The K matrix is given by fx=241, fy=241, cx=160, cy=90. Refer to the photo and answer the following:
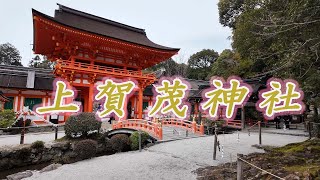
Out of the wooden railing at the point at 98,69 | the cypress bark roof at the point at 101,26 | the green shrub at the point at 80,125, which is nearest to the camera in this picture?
the green shrub at the point at 80,125

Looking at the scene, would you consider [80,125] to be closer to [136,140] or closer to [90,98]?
A: [136,140]

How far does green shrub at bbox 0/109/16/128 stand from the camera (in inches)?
583

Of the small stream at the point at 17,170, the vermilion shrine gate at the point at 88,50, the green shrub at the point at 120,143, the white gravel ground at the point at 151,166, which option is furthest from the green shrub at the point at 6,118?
the white gravel ground at the point at 151,166

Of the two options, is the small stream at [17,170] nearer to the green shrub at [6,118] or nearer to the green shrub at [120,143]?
the green shrub at [120,143]

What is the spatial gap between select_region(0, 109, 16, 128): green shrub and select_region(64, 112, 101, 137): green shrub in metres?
4.49

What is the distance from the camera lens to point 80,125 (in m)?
13.2

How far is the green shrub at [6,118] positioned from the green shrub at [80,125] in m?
4.49

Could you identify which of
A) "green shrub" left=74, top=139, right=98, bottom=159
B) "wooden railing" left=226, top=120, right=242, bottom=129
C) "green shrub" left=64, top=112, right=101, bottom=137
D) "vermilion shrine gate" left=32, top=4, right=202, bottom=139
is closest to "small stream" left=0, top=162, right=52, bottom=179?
"green shrub" left=64, top=112, right=101, bottom=137

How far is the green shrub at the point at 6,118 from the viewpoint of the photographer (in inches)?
583

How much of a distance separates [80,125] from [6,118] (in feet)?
18.1

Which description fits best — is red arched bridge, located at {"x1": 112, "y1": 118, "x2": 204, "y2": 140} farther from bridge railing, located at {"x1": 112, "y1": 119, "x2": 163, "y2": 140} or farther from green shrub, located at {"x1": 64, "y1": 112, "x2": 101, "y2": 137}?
green shrub, located at {"x1": 64, "y1": 112, "x2": 101, "y2": 137}

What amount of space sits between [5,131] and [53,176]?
8.89m

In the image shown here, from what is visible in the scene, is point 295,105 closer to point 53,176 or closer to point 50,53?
point 53,176

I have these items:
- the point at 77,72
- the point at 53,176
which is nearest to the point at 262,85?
the point at 77,72
